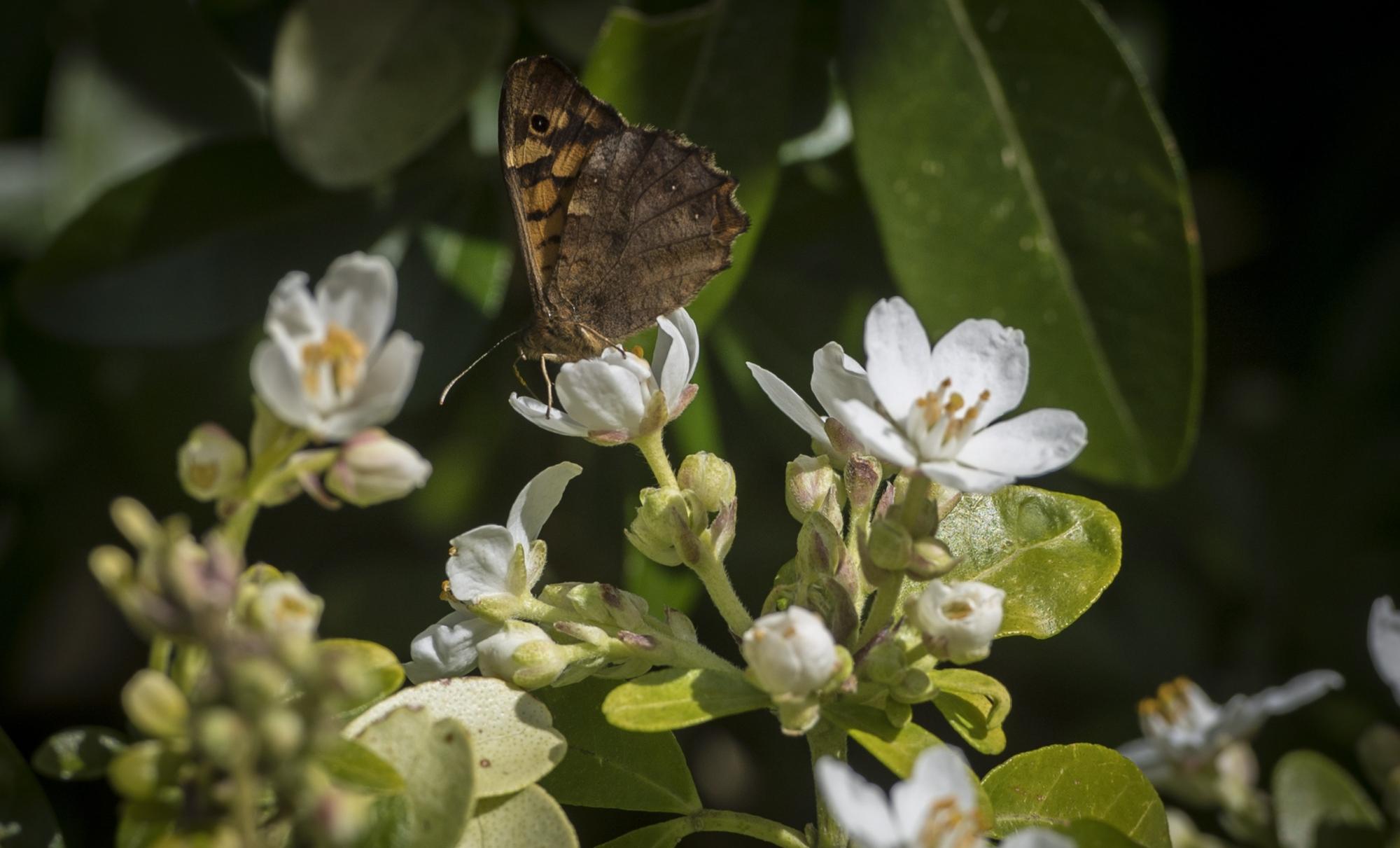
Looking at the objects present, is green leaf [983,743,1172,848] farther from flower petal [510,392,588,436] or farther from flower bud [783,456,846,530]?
flower petal [510,392,588,436]

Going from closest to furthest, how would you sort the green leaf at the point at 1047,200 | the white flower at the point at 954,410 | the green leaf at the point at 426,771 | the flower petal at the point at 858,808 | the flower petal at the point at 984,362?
the flower petal at the point at 858,808
the green leaf at the point at 426,771
the white flower at the point at 954,410
the flower petal at the point at 984,362
the green leaf at the point at 1047,200

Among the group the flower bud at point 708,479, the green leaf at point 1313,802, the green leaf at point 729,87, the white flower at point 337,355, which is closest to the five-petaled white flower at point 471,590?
the flower bud at point 708,479

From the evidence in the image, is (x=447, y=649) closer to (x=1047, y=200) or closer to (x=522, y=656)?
(x=522, y=656)

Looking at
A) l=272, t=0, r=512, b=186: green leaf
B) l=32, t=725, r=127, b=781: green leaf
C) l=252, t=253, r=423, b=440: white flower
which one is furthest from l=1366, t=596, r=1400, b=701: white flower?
l=272, t=0, r=512, b=186: green leaf

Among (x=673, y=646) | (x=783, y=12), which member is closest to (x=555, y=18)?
(x=783, y=12)

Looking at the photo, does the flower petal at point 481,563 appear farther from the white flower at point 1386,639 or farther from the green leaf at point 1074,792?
the white flower at point 1386,639

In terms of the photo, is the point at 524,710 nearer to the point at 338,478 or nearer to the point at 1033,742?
the point at 338,478
